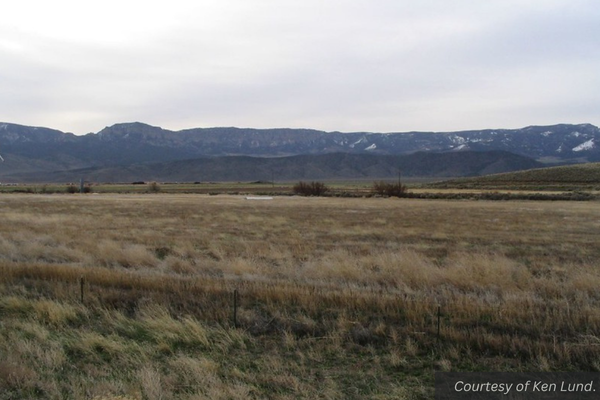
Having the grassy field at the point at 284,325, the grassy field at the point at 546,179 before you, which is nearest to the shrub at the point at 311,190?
the grassy field at the point at 546,179

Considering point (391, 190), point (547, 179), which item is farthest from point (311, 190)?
point (547, 179)

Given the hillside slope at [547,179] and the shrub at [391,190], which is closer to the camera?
the shrub at [391,190]

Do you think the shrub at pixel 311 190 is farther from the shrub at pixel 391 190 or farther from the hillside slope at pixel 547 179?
the hillside slope at pixel 547 179

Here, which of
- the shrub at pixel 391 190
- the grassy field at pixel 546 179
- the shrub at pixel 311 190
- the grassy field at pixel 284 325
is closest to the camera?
the grassy field at pixel 284 325

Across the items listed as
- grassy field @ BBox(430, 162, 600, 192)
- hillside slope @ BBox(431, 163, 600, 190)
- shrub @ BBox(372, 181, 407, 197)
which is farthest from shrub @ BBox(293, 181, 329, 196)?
hillside slope @ BBox(431, 163, 600, 190)

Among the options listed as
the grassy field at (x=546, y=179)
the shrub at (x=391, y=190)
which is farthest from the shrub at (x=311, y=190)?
the grassy field at (x=546, y=179)

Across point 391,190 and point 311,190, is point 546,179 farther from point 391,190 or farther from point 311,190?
point 311,190

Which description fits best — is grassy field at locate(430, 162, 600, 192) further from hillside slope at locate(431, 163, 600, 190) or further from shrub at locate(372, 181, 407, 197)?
shrub at locate(372, 181, 407, 197)

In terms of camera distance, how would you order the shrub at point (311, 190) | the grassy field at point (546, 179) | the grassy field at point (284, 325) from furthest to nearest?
the grassy field at point (546, 179) < the shrub at point (311, 190) < the grassy field at point (284, 325)

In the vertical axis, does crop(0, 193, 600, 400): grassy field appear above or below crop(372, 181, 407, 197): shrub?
above

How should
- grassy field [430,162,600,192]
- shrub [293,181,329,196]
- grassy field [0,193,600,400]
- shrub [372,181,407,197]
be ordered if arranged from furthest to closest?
1. grassy field [430,162,600,192]
2. shrub [293,181,329,196]
3. shrub [372,181,407,197]
4. grassy field [0,193,600,400]

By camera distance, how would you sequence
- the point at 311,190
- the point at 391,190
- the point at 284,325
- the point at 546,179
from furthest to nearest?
the point at 546,179
the point at 311,190
the point at 391,190
the point at 284,325

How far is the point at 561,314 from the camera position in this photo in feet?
28.1

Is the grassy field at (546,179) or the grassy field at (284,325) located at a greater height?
the grassy field at (284,325)
